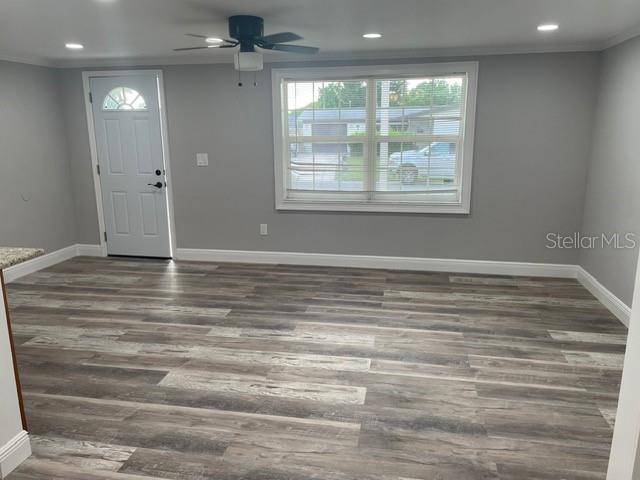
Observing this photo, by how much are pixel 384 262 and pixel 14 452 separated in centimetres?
376

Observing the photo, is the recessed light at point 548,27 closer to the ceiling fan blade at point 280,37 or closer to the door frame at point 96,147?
the ceiling fan blade at point 280,37

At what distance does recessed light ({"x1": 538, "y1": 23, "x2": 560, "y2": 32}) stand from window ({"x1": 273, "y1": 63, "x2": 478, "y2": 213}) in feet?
3.05

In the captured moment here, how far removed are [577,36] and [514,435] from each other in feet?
11.1

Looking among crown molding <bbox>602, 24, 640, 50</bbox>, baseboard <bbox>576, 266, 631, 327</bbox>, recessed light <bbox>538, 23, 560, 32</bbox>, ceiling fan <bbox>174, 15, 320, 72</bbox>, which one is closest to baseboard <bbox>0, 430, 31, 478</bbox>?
ceiling fan <bbox>174, 15, 320, 72</bbox>

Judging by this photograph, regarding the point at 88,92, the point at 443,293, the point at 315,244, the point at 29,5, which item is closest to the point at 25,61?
the point at 88,92

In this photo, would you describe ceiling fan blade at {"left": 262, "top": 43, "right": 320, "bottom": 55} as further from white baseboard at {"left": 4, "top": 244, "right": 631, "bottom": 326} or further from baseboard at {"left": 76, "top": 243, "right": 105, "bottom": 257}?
baseboard at {"left": 76, "top": 243, "right": 105, "bottom": 257}

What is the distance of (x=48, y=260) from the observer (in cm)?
528

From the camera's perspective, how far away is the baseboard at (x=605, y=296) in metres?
3.65

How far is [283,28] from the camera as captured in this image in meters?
3.52

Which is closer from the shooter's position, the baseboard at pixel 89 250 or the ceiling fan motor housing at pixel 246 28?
the ceiling fan motor housing at pixel 246 28

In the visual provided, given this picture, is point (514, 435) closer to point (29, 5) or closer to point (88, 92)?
point (29, 5)

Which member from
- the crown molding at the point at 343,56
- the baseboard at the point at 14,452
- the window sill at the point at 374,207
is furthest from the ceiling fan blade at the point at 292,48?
the baseboard at the point at 14,452

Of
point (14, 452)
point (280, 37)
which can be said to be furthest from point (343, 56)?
point (14, 452)

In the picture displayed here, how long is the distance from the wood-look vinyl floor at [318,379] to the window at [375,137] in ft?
3.38
